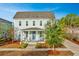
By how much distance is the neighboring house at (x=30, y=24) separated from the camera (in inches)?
506

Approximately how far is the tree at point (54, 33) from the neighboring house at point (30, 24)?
0.13 m

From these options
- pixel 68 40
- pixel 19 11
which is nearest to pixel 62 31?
pixel 68 40

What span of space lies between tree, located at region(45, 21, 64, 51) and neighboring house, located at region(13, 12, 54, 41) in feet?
0.44

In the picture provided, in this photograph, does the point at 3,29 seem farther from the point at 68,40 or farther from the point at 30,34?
the point at 68,40

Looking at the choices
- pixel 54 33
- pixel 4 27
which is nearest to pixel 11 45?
pixel 4 27

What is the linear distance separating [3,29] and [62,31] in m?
1.50

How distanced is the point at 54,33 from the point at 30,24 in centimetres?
66

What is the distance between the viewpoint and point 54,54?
12.8m

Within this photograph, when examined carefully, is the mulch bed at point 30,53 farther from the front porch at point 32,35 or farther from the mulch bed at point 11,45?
the front porch at point 32,35

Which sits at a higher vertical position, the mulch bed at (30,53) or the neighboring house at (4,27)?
the neighboring house at (4,27)

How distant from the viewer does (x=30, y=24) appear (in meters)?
12.9

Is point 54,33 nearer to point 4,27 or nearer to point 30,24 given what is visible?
point 30,24

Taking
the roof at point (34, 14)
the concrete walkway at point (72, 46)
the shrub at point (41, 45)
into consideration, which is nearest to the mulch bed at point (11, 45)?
the shrub at point (41, 45)

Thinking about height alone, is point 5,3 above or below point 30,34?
above
